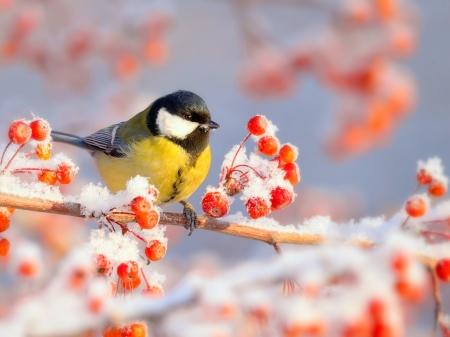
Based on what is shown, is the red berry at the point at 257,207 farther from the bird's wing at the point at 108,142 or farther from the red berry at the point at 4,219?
the bird's wing at the point at 108,142

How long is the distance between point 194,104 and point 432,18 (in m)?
4.69

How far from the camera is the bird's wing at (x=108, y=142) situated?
177cm

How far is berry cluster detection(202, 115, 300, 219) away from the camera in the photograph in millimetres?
1000

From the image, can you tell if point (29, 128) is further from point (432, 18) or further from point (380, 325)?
point (432, 18)

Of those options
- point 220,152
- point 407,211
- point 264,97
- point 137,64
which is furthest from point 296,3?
point 220,152

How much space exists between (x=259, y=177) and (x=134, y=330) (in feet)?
1.13

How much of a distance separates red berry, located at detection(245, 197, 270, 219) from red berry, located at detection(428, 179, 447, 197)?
0.28 meters

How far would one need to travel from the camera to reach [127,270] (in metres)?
0.91

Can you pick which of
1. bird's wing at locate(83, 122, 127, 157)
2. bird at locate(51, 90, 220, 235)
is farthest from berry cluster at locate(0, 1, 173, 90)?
bird at locate(51, 90, 220, 235)

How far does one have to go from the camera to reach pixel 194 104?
1696 mm

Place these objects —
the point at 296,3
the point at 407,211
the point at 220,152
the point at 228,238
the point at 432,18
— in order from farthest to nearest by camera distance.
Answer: the point at 432,18 → the point at 220,152 → the point at 228,238 → the point at 296,3 → the point at 407,211

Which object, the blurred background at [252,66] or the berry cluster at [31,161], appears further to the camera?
the blurred background at [252,66]

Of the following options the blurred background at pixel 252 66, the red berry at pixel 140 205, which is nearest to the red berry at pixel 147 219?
the red berry at pixel 140 205

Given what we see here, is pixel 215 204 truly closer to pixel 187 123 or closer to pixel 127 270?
pixel 127 270
